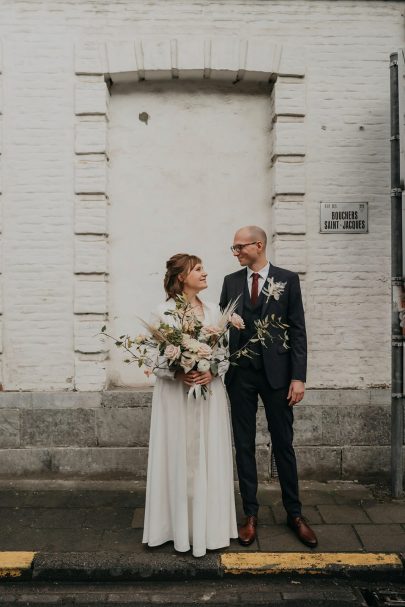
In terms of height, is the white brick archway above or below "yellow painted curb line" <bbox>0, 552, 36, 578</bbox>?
above

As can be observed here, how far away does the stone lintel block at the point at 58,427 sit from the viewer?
5766 mm

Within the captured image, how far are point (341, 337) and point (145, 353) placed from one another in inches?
111

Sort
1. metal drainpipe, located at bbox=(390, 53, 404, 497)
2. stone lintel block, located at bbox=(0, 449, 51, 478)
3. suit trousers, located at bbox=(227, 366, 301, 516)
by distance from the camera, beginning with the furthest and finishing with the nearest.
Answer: stone lintel block, located at bbox=(0, 449, 51, 478) → metal drainpipe, located at bbox=(390, 53, 404, 497) → suit trousers, located at bbox=(227, 366, 301, 516)

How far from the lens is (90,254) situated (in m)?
5.84


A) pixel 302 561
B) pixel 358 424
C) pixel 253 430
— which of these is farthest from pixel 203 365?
pixel 358 424

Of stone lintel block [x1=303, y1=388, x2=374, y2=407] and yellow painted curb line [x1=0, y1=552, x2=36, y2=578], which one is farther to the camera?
stone lintel block [x1=303, y1=388, x2=374, y2=407]

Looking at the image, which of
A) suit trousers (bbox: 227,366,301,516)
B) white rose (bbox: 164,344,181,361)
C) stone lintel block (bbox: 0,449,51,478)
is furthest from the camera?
stone lintel block (bbox: 0,449,51,478)

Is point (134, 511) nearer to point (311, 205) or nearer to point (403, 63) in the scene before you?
point (311, 205)

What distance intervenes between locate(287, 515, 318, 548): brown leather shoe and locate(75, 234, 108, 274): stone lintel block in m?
3.12

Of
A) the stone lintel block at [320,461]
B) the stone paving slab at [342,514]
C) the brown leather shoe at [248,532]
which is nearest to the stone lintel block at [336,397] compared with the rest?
the stone lintel block at [320,461]

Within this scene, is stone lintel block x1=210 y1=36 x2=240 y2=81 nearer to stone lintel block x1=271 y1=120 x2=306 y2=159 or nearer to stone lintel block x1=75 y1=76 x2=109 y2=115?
stone lintel block x1=271 y1=120 x2=306 y2=159

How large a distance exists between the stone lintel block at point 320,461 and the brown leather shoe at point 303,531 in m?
1.42

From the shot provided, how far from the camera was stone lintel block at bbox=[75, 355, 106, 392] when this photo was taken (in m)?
5.83

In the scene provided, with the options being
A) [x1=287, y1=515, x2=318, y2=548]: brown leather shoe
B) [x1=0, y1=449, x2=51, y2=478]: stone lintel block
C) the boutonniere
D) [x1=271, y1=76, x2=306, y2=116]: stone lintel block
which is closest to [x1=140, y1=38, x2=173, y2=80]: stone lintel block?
[x1=271, y1=76, x2=306, y2=116]: stone lintel block
